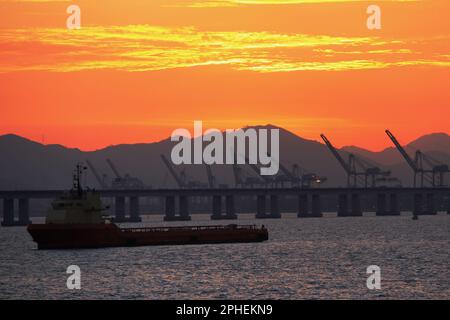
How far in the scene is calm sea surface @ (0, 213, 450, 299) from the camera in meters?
70.1

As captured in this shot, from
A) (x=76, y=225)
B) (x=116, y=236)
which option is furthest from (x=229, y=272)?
(x=116, y=236)

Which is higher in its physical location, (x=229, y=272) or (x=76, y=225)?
(x=76, y=225)

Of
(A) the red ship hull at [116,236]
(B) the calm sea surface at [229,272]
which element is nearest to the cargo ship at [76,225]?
(A) the red ship hull at [116,236]

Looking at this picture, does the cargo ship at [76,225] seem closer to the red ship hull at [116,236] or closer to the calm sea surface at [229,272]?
the red ship hull at [116,236]

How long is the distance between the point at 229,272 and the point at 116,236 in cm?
3845

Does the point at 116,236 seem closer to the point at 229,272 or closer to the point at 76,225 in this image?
the point at 76,225

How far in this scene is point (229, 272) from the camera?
290 feet

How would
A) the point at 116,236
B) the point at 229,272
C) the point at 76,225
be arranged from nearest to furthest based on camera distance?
the point at 229,272
the point at 76,225
the point at 116,236

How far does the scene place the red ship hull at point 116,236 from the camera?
11575 cm

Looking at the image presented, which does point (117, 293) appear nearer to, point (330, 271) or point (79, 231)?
point (330, 271)

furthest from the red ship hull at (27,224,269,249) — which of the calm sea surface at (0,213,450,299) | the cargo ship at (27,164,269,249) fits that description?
the calm sea surface at (0,213,450,299)

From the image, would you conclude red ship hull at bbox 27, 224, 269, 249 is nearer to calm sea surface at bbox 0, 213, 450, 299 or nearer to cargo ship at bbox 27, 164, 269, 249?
cargo ship at bbox 27, 164, 269, 249

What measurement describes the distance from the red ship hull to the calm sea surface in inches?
67.4

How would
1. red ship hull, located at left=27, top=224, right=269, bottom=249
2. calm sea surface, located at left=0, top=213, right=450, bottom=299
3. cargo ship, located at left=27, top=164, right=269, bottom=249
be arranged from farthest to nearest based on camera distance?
red ship hull, located at left=27, top=224, right=269, bottom=249 → cargo ship, located at left=27, top=164, right=269, bottom=249 → calm sea surface, located at left=0, top=213, right=450, bottom=299
